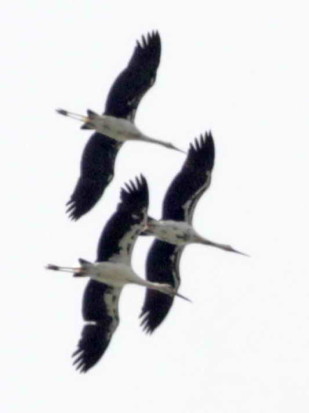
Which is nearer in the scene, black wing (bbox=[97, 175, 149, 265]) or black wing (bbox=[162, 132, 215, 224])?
black wing (bbox=[97, 175, 149, 265])

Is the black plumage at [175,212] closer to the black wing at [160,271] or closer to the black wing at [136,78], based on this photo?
the black wing at [160,271]

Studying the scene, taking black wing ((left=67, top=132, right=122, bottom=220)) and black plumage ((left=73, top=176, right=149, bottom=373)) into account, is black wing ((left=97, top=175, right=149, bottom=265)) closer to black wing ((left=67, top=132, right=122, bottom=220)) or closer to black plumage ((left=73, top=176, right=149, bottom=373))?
black plumage ((left=73, top=176, right=149, bottom=373))

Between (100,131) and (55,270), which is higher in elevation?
(100,131)

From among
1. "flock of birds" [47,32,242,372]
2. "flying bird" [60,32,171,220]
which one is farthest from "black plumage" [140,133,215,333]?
"flying bird" [60,32,171,220]

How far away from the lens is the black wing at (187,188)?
4391 centimetres

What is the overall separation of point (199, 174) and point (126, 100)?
2037 millimetres

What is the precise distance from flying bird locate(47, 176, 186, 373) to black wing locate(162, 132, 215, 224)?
138 cm

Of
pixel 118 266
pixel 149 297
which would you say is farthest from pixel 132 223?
pixel 149 297

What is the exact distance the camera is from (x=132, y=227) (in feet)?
136

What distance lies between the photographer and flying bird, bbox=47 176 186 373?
41.5m

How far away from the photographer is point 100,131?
4356cm

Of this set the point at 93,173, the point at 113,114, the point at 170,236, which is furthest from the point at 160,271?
the point at 113,114

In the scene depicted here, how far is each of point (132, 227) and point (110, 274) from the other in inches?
43.8

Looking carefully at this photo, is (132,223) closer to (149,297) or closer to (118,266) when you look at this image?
(118,266)
